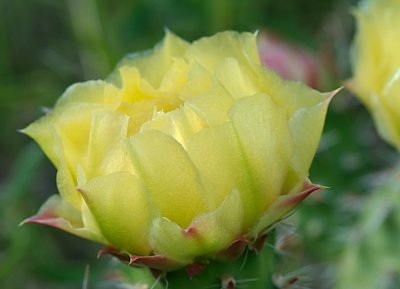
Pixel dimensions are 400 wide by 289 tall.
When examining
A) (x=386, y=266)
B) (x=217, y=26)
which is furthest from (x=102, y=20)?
(x=386, y=266)

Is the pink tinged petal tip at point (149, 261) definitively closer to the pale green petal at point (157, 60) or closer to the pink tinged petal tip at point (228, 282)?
the pink tinged petal tip at point (228, 282)

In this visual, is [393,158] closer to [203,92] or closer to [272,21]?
[272,21]

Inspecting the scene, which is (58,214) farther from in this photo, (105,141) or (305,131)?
(305,131)

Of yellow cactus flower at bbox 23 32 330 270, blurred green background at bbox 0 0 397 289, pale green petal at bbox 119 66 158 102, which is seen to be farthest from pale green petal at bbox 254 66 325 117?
blurred green background at bbox 0 0 397 289

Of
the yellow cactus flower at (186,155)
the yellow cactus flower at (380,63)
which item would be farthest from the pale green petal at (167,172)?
the yellow cactus flower at (380,63)

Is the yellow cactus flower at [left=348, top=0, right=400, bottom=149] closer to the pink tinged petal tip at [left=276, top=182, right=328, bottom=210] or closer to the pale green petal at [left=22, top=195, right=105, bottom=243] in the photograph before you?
the pink tinged petal tip at [left=276, top=182, right=328, bottom=210]

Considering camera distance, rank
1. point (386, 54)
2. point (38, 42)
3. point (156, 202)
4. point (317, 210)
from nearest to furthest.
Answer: point (156, 202) → point (386, 54) → point (317, 210) → point (38, 42)
